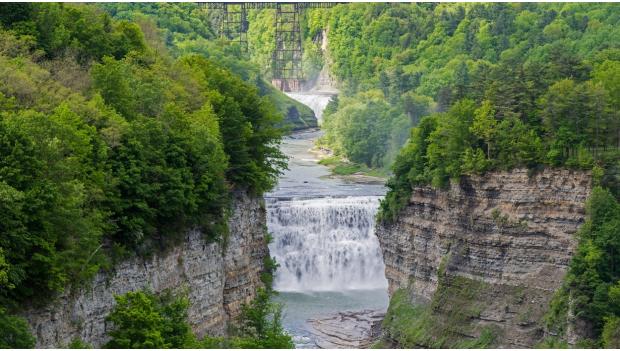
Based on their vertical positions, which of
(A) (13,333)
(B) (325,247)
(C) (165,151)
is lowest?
(B) (325,247)

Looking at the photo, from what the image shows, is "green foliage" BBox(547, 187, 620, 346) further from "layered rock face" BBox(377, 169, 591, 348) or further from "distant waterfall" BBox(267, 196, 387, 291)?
"distant waterfall" BBox(267, 196, 387, 291)

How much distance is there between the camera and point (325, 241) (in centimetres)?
12138

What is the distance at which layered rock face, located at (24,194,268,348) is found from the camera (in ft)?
203

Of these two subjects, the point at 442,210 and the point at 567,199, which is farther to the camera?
the point at 442,210

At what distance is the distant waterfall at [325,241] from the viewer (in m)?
119

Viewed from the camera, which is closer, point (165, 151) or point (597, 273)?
point (165, 151)

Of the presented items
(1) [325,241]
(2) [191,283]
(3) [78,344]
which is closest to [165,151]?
(2) [191,283]

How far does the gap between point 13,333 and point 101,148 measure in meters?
14.7

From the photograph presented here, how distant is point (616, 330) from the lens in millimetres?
80062

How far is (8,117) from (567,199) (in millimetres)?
37253

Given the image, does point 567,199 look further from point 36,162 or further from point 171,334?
point 36,162

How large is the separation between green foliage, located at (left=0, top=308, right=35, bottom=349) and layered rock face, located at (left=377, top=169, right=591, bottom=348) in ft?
127

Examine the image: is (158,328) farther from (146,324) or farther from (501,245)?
(501,245)

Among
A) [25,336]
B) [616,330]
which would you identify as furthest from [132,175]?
[616,330]
